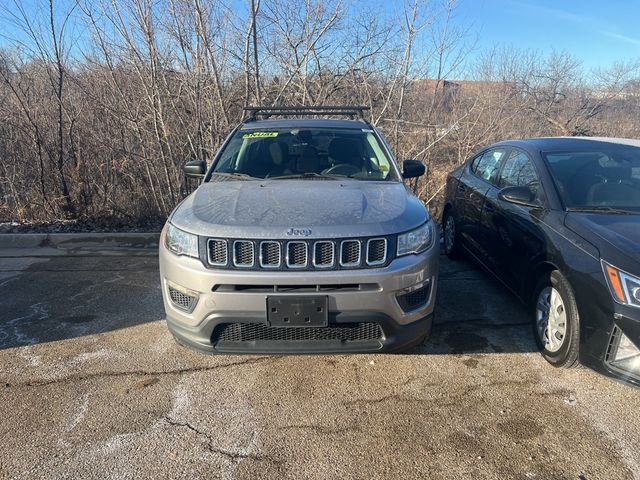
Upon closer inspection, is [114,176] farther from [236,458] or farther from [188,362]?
[236,458]

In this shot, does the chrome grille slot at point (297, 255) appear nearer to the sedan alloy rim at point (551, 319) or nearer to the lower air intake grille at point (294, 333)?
the lower air intake grille at point (294, 333)

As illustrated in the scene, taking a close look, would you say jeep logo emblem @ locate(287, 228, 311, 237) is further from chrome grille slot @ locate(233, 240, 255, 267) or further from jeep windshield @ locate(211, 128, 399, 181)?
jeep windshield @ locate(211, 128, 399, 181)

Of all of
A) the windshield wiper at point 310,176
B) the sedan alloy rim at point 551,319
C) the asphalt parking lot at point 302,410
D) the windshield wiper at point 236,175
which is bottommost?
the asphalt parking lot at point 302,410

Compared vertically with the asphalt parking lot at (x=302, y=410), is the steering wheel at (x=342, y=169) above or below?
above

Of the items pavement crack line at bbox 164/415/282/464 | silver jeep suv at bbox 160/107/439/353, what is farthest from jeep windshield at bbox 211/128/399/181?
pavement crack line at bbox 164/415/282/464

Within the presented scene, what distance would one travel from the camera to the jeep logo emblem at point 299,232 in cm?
260

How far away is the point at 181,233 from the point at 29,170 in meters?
6.57

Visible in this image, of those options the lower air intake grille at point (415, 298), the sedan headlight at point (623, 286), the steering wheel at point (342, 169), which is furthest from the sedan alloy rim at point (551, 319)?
the steering wheel at point (342, 169)

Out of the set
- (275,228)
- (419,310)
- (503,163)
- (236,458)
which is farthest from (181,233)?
(503,163)

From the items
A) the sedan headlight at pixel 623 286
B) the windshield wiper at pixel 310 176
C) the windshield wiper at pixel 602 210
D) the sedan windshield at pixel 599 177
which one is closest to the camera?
the sedan headlight at pixel 623 286

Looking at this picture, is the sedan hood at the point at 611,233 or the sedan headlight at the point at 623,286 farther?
the sedan hood at the point at 611,233

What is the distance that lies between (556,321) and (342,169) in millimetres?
2089

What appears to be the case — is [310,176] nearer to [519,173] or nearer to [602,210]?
[519,173]

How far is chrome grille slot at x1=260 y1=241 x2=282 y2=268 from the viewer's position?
2598 millimetres
